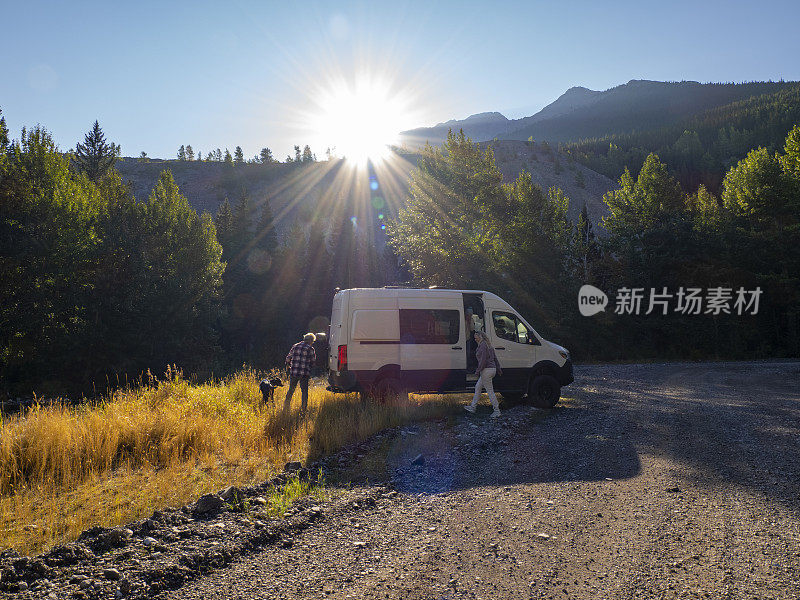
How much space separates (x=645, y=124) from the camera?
18638cm

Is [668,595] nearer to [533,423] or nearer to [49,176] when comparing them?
[533,423]

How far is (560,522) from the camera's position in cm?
490

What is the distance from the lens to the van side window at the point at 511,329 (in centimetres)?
1191

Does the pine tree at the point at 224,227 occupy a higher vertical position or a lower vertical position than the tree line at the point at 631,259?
higher

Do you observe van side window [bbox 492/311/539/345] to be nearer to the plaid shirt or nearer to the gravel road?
the gravel road

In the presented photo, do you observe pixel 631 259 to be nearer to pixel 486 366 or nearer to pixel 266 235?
pixel 486 366

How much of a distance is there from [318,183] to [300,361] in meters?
122

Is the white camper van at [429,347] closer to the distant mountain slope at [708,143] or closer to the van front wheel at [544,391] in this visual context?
the van front wheel at [544,391]

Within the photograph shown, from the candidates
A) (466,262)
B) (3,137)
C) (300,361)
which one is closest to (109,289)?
(3,137)

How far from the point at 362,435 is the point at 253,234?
51240 millimetres

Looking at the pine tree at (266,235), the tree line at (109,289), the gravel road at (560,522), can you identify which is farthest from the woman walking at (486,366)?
the pine tree at (266,235)

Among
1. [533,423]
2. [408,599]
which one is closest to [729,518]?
[408,599]

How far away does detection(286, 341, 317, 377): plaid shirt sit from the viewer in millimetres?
10938

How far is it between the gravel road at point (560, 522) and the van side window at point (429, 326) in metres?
2.41
